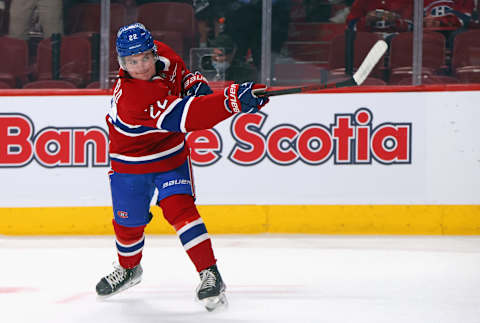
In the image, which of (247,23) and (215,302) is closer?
(215,302)

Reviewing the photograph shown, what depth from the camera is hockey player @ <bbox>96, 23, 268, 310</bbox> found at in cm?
219

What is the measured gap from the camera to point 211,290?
2.34 meters

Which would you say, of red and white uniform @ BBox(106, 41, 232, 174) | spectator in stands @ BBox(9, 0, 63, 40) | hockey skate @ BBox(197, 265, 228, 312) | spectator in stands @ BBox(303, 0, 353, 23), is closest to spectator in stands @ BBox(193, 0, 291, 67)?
spectator in stands @ BBox(303, 0, 353, 23)

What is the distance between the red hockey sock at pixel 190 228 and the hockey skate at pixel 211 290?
0.03m

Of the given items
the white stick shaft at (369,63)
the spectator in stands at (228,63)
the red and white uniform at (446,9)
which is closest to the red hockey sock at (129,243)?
the white stick shaft at (369,63)

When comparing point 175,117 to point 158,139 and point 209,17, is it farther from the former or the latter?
point 209,17

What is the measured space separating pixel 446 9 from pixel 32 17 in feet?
7.79

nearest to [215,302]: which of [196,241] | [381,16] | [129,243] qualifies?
[196,241]

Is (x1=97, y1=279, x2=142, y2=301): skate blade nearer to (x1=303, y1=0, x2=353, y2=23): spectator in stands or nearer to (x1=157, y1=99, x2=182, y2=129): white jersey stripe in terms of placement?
(x1=157, y1=99, x2=182, y2=129): white jersey stripe

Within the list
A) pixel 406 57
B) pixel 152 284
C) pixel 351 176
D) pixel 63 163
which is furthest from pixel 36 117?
pixel 406 57

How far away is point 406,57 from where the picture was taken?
3986 mm

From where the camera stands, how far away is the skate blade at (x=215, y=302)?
2354 millimetres

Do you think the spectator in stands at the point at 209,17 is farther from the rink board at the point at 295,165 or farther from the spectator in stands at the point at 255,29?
the rink board at the point at 295,165

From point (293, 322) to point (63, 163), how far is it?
2.07 meters
